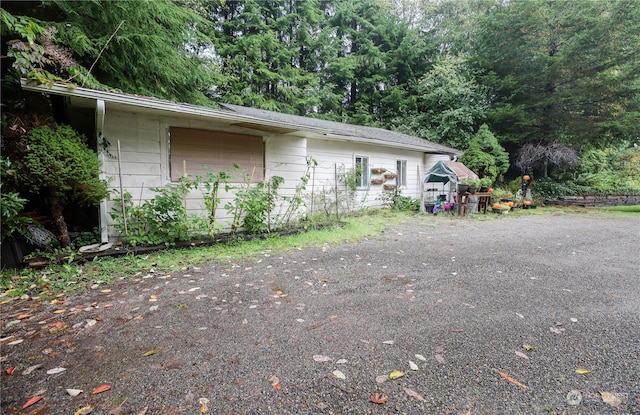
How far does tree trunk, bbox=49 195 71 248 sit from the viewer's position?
4029mm

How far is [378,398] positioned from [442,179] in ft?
30.2

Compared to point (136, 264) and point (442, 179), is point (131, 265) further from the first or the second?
point (442, 179)

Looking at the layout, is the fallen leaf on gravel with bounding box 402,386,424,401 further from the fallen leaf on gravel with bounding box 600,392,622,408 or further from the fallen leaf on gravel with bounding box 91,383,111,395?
the fallen leaf on gravel with bounding box 91,383,111,395

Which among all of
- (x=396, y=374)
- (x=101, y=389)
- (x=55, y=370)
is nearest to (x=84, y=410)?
(x=101, y=389)

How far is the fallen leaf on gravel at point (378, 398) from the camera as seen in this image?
1.57 metres

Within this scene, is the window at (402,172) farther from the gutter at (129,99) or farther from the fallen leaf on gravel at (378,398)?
the fallen leaf on gravel at (378,398)

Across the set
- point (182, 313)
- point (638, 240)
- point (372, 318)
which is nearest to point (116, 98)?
point (182, 313)

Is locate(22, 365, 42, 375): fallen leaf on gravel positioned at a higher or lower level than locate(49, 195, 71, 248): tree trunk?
lower

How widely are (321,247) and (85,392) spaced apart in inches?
153

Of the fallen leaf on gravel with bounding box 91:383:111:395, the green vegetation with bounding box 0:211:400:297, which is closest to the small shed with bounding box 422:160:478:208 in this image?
the green vegetation with bounding box 0:211:400:297

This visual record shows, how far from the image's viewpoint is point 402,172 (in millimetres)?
11805

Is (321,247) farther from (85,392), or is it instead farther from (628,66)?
(628,66)

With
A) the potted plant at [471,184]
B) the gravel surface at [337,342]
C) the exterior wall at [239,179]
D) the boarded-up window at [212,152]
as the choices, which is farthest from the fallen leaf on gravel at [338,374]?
the potted plant at [471,184]

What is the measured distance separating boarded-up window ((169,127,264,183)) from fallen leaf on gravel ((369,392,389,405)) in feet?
15.1
